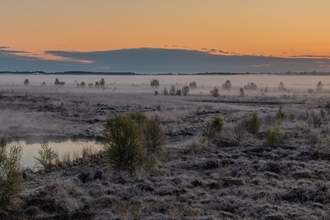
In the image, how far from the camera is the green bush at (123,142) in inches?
546

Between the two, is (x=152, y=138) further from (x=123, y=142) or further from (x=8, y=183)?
(x=8, y=183)

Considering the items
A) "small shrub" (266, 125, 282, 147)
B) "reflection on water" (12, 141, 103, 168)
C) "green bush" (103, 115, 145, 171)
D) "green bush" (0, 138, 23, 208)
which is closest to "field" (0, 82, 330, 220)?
"small shrub" (266, 125, 282, 147)

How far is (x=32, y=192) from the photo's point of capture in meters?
11.1

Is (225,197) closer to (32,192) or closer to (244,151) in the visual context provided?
(32,192)

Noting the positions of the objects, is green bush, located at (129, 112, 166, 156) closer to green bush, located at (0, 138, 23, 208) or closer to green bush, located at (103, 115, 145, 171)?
green bush, located at (103, 115, 145, 171)

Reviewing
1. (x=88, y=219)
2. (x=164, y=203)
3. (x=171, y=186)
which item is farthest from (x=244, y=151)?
(x=88, y=219)

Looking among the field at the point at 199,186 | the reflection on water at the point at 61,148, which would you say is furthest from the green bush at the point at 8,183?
the reflection on water at the point at 61,148

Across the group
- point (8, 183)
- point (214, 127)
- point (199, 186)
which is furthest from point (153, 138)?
point (8, 183)

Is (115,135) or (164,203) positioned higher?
(115,135)

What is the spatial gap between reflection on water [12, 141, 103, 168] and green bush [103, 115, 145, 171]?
16.6 feet

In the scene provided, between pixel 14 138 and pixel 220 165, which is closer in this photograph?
pixel 220 165

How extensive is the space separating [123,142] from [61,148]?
9.50 metres

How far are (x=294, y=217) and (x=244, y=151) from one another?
9.25 m

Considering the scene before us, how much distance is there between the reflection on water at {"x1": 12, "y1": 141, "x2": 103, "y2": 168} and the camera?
18.8m
